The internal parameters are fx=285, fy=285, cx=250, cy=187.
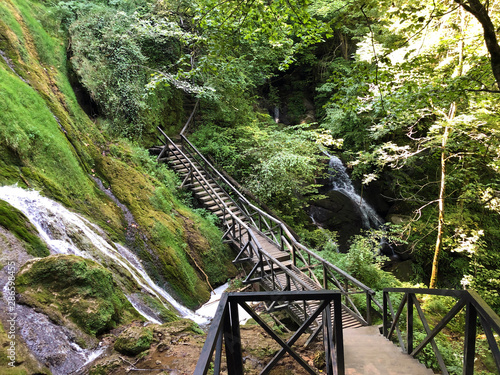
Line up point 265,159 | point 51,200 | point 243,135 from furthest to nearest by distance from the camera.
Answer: point 243,135
point 265,159
point 51,200

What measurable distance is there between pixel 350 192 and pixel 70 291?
44.2 ft

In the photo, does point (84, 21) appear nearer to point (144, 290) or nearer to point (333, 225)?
point (144, 290)

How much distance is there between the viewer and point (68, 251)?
15.4 ft

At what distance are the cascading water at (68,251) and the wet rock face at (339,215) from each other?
9.23m

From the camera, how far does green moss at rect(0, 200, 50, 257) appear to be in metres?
4.09

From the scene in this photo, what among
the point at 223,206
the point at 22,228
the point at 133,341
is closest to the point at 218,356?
the point at 133,341

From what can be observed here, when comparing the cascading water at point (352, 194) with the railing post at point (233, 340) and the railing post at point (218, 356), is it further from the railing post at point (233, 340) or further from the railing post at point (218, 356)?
the railing post at point (218, 356)

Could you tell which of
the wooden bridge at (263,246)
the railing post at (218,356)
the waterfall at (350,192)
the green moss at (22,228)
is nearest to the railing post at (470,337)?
the railing post at (218,356)

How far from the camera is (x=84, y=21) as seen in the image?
34.2 ft

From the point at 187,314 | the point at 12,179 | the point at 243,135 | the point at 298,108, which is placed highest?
A: the point at 298,108

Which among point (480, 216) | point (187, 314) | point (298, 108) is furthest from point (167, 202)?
point (298, 108)

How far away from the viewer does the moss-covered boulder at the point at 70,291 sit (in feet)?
11.9

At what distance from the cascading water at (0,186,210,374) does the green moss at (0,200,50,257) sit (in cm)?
16

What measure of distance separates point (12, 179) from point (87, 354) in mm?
3332
